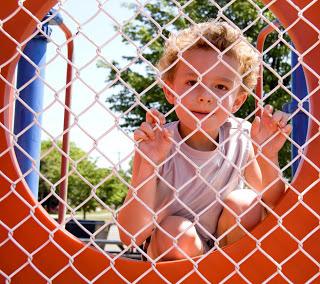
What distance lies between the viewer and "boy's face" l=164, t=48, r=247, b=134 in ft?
5.57

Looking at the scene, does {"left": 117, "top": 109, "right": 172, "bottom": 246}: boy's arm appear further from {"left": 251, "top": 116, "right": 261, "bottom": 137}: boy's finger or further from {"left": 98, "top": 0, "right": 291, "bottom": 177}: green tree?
{"left": 98, "top": 0, "right": 291, "bottom": 177}: green tree

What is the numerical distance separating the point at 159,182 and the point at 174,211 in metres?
0.12

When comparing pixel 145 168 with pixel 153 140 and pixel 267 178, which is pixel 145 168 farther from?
pixel 267 178

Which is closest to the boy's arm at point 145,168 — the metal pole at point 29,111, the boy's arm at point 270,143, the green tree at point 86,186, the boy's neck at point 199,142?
the boy's arm at point 270,143

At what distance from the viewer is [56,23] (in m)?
2.58

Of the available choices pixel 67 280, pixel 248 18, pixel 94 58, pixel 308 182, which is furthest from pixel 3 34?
pixel 248 18

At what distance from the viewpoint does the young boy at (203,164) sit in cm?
153

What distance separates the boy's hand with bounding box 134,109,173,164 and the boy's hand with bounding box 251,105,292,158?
0.24 m

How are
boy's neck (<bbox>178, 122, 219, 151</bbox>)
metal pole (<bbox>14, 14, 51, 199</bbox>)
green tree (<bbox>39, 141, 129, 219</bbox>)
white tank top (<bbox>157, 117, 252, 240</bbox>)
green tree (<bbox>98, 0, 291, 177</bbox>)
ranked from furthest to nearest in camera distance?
1. green tree (<bbox>39, 141, 129, 219</bbox>)
2. green tree (<bbox>98, 0, 291, 177</bbox>)
3. metal pole (<bbox>14, 14, 51, 199</bbox>)
4. boy's neck (<bbox>178, 122, 219, 151</bbox>)
5. white tank top (<bbox>157, 117, 252, 240</bbox>)

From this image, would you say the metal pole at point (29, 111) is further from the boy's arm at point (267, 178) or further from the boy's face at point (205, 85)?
the boy's arm at point (267, 178)

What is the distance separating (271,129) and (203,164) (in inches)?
8.5

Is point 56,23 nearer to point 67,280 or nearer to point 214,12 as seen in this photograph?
point 67,280

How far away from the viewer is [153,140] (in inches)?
61.9

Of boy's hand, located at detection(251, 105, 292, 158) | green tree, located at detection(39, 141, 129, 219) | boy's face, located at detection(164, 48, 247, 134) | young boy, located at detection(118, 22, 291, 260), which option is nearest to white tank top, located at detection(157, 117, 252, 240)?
young boy, located at detection(118, 22, 291, 260)
